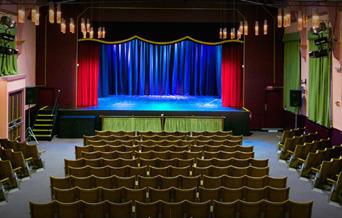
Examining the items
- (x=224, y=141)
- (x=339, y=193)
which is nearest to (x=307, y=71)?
(x=224, y=141)

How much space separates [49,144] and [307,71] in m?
9.86

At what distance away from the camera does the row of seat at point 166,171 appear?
12102 mm

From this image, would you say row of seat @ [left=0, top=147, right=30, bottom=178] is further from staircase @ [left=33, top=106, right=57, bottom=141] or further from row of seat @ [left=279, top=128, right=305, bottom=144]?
row of seat @ [left=279, top=128, right=305, bottom=144]

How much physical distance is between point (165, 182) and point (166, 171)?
0.86 meters

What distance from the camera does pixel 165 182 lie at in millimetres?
11219

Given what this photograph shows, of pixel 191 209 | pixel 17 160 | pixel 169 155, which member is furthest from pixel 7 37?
pixel 191 209

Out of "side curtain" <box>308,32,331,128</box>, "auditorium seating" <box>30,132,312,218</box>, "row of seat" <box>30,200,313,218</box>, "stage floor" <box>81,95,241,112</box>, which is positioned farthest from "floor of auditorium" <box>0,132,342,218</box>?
"stage floor" <box>81,95,241,112</box>

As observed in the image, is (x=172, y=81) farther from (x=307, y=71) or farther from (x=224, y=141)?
(x=224, y=141)

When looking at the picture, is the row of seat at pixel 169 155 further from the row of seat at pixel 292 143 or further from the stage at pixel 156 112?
the stage at pixel 156 112

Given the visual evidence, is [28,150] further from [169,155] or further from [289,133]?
[289,133]

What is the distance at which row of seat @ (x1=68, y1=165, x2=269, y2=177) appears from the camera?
1210 centimetres

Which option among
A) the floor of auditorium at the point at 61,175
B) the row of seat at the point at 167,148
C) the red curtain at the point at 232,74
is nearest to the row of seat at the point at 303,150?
the floor of auditorium at the point at 61,175

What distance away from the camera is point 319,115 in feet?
61.3

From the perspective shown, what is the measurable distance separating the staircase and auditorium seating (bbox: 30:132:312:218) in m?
5.47
